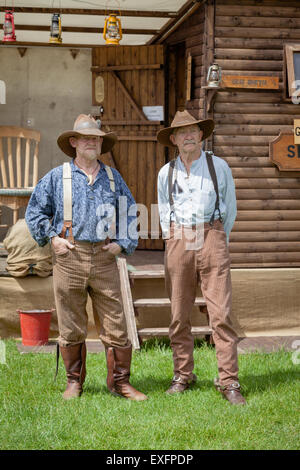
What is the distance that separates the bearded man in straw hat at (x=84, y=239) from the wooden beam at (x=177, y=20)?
3320 millimetres

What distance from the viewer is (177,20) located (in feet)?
27.7

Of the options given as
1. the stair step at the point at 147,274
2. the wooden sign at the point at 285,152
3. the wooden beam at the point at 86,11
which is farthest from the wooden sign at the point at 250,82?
the stair step at the point at 147,274

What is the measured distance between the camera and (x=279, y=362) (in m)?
6.17

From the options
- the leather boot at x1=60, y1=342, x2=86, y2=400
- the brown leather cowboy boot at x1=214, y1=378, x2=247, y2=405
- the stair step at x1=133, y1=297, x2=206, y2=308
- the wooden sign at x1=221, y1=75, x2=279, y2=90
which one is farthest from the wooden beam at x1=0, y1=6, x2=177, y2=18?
the brown leather cowboy boot at x1=214, y1=378, x2=247, y2=405

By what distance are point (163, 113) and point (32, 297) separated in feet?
11.5

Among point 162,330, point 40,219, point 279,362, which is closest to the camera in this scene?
point 40,219

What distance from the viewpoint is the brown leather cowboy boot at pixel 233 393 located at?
Result: 4895mm

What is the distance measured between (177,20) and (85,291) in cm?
471

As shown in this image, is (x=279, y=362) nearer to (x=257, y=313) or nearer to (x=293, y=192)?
(x=257, y=313)

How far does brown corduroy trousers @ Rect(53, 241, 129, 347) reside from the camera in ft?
15.9

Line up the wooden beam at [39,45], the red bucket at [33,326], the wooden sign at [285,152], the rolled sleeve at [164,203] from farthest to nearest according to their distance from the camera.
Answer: the wooden beam at [39,45] < the wooden sign at [285,152] < the red bucket at [33,326] < the rolled sleeve at [164,203]

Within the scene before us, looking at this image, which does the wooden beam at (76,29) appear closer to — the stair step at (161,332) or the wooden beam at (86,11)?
the wooden beam at (86,11)

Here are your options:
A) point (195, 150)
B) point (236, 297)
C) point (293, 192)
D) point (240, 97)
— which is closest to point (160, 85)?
point (240, 97)

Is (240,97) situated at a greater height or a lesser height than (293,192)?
greater
